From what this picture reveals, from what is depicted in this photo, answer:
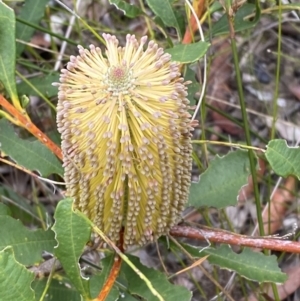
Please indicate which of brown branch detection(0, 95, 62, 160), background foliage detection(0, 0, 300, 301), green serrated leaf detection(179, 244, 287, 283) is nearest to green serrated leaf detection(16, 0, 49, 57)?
background foliage detection(0, 0, 300, 301)

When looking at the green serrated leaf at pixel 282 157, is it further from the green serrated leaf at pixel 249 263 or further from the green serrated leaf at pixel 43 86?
the green serrated leaf at pixel 43 86

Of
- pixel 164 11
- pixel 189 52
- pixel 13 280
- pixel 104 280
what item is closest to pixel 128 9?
pixel 164 11

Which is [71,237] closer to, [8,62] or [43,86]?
[8,62]

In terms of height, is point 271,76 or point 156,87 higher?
point 156,87

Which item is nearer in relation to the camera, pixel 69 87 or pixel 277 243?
pixel 69 87

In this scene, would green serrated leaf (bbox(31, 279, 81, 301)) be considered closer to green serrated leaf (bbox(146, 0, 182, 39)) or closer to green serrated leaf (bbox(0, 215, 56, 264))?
green serrated leaf (bbox(0, 215, 56, 264))

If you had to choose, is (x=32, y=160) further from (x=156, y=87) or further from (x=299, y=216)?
(x=299, y=216)

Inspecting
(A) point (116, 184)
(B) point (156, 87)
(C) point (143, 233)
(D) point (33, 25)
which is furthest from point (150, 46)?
(D) point (33, 25)
